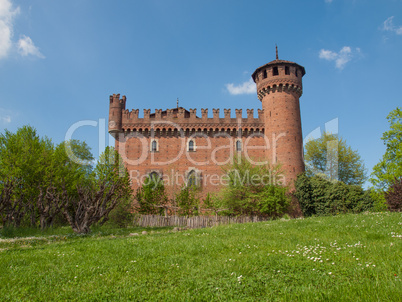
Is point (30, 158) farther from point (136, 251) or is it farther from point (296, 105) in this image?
point (296, 105)

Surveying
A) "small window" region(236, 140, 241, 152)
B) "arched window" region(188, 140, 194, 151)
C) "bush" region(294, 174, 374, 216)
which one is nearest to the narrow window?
"arched window" region(188, 140, 194, 151)

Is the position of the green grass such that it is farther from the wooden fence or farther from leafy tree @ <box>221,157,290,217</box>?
leafy tree @ <box>221,157,290,217</box>

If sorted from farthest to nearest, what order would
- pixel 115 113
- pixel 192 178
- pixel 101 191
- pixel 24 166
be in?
pixel 115 113, pixel 192 178, pixel 24 166, pixel 101 191

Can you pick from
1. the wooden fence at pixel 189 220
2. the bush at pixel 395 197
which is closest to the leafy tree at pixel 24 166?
the wooden fence at pixel 189 220

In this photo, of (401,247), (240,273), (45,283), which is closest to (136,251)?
(45,283)

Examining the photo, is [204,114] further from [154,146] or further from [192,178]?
[192,178]

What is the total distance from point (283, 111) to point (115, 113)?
59.1 feet

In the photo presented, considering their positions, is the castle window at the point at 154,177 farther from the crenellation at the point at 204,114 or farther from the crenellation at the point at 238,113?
the crenellation at the point at 238,113

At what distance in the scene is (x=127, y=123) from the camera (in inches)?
1243

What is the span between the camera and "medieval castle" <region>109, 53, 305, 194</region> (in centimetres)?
3036

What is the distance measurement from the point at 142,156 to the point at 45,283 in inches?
1048

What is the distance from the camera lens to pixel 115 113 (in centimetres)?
3150

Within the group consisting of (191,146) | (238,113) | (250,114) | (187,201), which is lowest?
(187,201)

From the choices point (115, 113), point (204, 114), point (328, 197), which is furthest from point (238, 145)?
point (115, 113)
